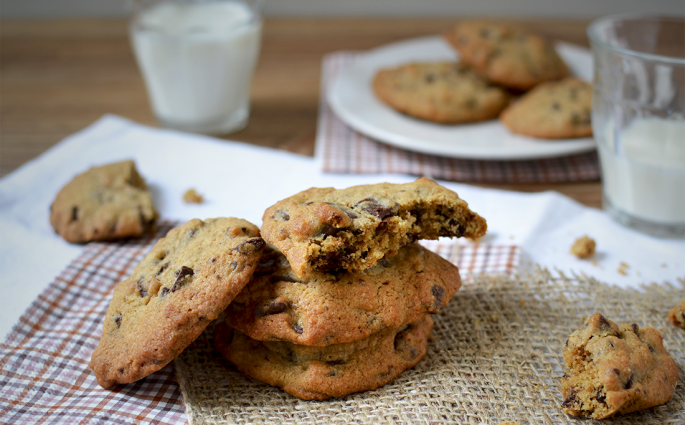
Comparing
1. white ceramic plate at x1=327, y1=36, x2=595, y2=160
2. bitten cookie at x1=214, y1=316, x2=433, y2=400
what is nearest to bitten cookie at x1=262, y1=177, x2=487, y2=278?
bitten cookie at x1=214, y1=316, x2=433, y2=400

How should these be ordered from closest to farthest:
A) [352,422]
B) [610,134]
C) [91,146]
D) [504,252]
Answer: [352,422] → [504,252] → [610,134] → [91,146]

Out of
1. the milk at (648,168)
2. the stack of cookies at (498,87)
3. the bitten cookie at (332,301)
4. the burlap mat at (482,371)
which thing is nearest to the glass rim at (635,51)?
the milk at (648,168)

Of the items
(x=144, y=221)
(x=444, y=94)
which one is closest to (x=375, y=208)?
(x=144, y=221)

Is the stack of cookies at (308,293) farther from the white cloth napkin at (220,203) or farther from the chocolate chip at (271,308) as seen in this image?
the white cloth napkin at (220,203)

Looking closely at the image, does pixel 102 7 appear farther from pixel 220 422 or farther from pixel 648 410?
pixel 648 410

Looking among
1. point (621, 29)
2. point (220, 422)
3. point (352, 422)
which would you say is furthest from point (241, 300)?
point (621, 29)

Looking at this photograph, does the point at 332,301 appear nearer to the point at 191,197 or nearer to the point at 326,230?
the point at 326,230

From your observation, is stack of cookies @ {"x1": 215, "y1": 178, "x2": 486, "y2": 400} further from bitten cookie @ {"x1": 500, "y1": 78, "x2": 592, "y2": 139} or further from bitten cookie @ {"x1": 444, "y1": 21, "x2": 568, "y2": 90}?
bitten cookie @ {"x1": 444, "y1": 21, "x2": 568, "y2": 90}
